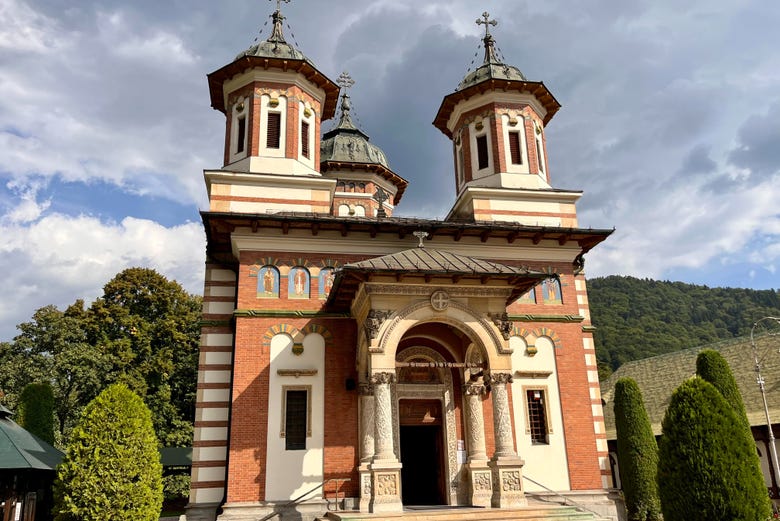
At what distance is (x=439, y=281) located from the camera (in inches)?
679

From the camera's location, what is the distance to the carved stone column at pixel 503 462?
1577cm

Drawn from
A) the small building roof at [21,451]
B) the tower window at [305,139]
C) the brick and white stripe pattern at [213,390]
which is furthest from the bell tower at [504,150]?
the small building roof at [21,451]

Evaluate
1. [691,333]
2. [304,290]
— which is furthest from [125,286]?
[691,333]

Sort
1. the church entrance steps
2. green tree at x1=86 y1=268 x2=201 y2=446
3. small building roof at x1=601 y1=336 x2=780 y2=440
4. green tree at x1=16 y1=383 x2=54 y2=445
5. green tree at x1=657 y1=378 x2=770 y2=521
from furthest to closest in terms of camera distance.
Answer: green tree at x1=86 y1=268 x2=201 y2=446 < small building roof at x1=601 y1=336 x2=780 y2=440 < green tree at x1=16 y1=383 x2=54 y2=445 < the church entrance steps < green tree at x1=657 y1=378 x2=770 y2=521

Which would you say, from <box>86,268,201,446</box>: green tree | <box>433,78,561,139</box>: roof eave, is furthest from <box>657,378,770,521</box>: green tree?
<box>86,268,201,446</box>: green tree

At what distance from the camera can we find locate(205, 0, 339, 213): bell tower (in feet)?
70.8

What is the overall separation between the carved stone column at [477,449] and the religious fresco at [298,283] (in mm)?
5868

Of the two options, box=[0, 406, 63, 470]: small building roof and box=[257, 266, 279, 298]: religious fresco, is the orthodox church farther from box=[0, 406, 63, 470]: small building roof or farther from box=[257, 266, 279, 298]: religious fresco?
box=[0, 406, 63, 470]: small building roof

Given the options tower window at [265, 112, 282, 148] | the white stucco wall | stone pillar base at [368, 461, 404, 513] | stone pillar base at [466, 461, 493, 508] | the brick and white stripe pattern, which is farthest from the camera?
tower window at [265, 112, 282, 148]

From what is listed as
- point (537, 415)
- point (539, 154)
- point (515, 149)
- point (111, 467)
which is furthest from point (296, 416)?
point (539, 154)

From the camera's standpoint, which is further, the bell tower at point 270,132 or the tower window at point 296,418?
the bell tower at point 270,132

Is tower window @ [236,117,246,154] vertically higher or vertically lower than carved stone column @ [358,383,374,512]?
higher

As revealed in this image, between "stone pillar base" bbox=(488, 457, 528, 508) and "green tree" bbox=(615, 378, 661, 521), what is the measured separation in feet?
34.5

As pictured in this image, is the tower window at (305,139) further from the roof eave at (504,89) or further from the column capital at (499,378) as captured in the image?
the column capital at (499,378)
